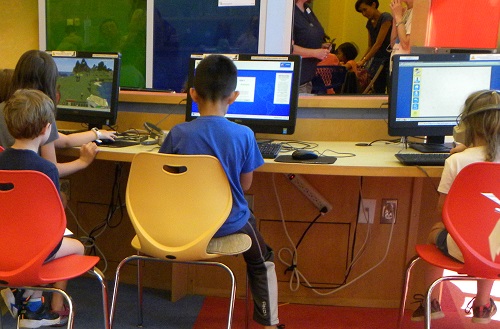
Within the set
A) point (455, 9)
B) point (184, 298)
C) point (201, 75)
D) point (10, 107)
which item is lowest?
point (184, 298)

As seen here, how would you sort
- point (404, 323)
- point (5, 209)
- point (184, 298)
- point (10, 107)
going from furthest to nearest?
point (184, 298) → point (404, 323) → point (10, 107) → point (5, 209)

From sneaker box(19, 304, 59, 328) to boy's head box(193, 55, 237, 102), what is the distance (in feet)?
3.70

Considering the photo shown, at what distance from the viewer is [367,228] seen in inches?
99.6

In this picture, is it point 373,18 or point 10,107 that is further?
point 373,18

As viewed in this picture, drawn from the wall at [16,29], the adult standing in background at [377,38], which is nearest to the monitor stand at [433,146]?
the adult standing in background at [377,38]

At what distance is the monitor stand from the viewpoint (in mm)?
2285

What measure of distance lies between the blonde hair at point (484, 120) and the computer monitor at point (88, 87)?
61.5 inches

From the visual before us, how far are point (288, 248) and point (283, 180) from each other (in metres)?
0.34

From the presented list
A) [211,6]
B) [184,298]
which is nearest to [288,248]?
[184,298]

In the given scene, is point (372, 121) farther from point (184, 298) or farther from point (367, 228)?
point (184, 298)

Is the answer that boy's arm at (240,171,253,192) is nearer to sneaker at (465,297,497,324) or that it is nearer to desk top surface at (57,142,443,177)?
desk top surface at (57,142,443,177)

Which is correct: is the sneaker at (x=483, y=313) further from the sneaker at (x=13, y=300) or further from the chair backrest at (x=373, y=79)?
the chair backrest at (x=373, y=79)

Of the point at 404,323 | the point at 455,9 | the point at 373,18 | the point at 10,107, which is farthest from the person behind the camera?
the point at 373,18

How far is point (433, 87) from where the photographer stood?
2309 millimetres
